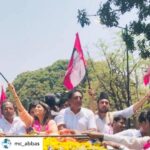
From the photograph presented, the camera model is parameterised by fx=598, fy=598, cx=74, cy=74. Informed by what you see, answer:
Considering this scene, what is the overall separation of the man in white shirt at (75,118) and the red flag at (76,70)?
1764mm

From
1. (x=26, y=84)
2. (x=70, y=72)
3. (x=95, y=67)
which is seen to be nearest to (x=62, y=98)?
(x=70, y=72)

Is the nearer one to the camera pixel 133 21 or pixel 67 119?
pixel 67 119

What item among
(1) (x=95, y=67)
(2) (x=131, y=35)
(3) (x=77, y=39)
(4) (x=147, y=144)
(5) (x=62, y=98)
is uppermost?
(1) (x=95, y=67)

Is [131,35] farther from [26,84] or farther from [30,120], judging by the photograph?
[26,84]

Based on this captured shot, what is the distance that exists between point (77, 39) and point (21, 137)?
4.66 m

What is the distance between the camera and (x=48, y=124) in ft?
28.4

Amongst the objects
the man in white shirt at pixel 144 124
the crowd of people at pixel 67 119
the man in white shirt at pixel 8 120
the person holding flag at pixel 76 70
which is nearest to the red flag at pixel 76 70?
the person holding flag at pixel 76 70

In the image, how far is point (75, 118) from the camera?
29.6ft

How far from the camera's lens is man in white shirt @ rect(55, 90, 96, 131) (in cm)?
898

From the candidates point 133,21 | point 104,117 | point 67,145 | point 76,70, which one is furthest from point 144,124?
point 133,21

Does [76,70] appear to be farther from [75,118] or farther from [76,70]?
[75,118]

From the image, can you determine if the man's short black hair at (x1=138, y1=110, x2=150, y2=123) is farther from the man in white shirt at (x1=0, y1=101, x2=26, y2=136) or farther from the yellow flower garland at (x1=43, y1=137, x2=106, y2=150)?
the man in white shirt at (x1=0, y1=101, x2=26, y2=136)

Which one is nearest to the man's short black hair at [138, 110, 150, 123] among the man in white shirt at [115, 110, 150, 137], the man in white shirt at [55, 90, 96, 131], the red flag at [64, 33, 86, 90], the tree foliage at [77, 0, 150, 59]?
the man in white shirt at [115, 110, 150, 137]

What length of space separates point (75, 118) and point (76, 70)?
2.09 metres
